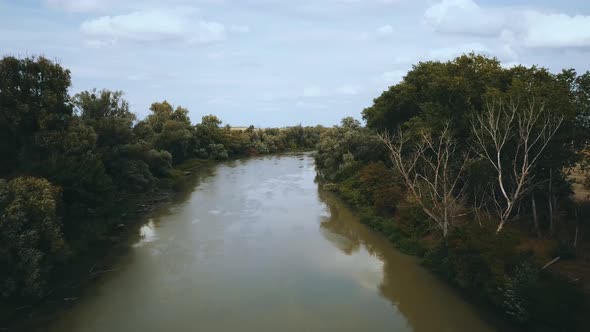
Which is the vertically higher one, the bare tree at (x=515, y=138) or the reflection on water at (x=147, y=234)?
the bare tree at (x=515, y=138)

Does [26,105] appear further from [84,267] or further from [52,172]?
[84,267]

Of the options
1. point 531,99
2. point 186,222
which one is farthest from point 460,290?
point 186,222

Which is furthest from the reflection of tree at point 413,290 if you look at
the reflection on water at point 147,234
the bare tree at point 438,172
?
the reflection on water at point 147,234

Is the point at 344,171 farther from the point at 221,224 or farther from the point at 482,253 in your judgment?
the point at 482,253

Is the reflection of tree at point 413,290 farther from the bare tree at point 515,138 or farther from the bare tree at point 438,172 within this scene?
the bare tree at point 515,138

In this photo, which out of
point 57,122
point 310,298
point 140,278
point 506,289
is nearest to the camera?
point 506,289

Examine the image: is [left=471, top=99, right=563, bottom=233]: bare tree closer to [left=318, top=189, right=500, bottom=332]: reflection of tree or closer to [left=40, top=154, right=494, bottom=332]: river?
[left=318, top=189, right=500, bottom=332]: reflection of tree

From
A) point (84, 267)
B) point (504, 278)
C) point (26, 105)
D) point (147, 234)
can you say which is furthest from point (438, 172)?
point (26, 105)
